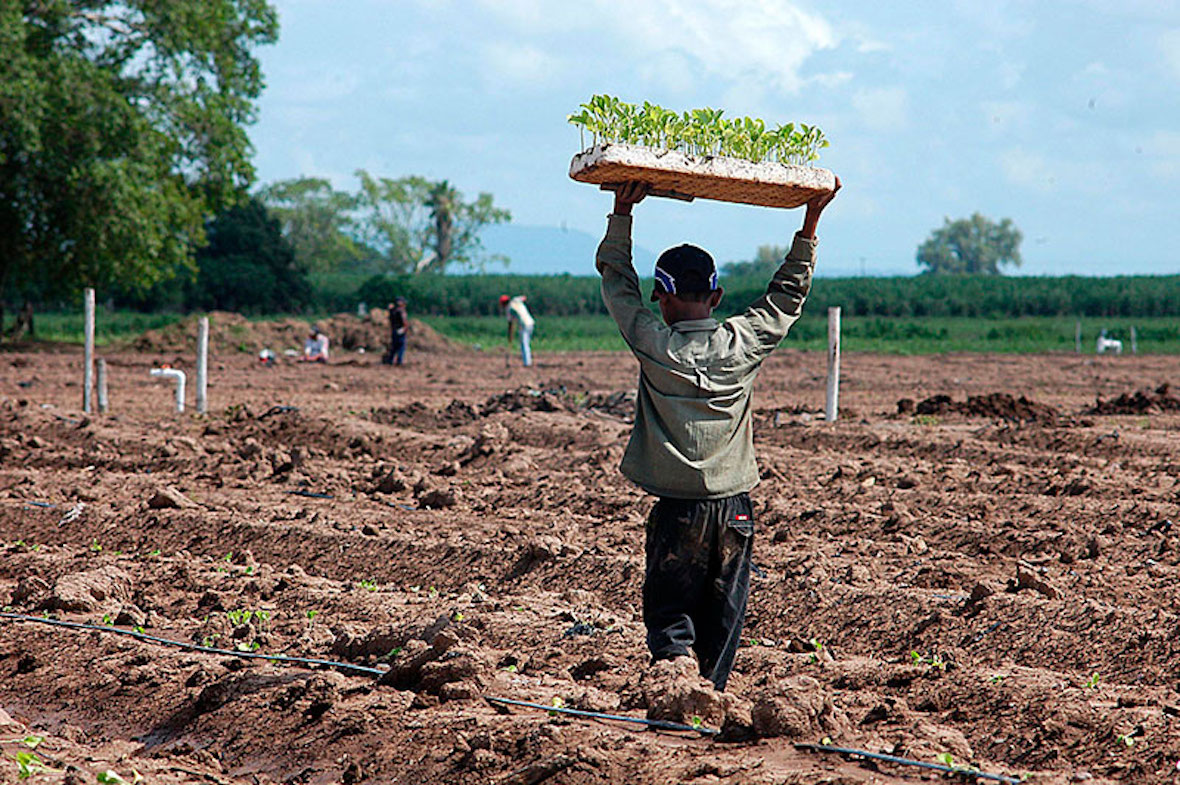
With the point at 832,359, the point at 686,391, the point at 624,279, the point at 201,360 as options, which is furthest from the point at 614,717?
the point at 201,360

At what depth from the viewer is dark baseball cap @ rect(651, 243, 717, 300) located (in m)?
4.42

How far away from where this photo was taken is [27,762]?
4125mm

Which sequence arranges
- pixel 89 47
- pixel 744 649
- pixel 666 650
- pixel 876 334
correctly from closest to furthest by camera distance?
pixel 666 650, pixel 744 649, pixel 89 47, pixel 876 334

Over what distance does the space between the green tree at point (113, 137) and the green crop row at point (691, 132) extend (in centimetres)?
2488

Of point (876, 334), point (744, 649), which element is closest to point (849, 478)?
point (744, 649)

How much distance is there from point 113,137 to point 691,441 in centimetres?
2760

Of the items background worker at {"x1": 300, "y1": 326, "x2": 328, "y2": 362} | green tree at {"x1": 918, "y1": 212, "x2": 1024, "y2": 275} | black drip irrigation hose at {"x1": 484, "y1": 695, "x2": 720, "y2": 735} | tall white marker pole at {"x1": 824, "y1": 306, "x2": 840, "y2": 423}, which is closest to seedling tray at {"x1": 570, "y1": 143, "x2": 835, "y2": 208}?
black drip irrigation hose at {"x1": 484, "y1": 695, "x2": 720, "y2": 735}

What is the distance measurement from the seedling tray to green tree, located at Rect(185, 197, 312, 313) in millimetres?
51942

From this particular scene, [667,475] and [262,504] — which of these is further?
[262,504]

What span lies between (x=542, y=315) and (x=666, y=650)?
2035 inches

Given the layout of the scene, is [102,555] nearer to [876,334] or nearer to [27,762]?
[27,762]

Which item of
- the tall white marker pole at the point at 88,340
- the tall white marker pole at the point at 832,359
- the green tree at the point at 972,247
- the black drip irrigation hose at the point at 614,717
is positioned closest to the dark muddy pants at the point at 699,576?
the black drip irrigation hose at the point at 614,717

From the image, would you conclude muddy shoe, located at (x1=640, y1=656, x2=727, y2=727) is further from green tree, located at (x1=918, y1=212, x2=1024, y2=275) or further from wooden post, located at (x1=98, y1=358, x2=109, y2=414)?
green tree, located at (x1=918, y1=212, x2=1024, y2=275)

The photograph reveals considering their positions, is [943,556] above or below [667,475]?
below
